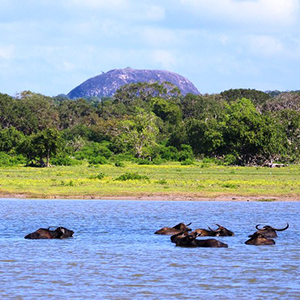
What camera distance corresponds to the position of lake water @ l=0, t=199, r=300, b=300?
11391mm

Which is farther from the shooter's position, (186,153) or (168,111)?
(168,111)

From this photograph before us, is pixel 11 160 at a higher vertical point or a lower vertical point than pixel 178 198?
higher

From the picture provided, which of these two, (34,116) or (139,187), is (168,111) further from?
(139,187)

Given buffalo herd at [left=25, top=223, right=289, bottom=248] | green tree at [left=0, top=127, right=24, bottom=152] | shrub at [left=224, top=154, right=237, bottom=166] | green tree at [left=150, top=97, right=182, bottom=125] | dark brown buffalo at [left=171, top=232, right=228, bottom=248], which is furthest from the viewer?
green tree at [left=150, top=97, right=182, bottom=125]

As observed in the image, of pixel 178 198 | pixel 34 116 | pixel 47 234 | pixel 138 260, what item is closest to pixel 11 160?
pixel 178 198

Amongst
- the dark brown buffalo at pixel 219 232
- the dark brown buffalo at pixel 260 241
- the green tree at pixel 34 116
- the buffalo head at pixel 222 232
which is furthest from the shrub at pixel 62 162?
the dark brown buffalo at pixel 260 241

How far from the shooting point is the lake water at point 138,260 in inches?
448

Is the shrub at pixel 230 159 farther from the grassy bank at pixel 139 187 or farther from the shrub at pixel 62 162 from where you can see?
the grassy bank at pixel 139 187

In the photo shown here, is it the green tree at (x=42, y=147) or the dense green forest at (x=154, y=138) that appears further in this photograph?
the dense green forest at (x=154, y=138)

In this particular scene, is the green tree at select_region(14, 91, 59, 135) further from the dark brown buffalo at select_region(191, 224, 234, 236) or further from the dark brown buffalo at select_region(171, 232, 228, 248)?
the dark brown buffalo at select_region(171, 232, 228, 248)

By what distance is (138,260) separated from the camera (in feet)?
47.5

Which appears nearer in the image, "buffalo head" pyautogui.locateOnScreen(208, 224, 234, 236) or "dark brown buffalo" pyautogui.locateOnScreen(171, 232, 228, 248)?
"dark brown buffalo" pyautogui.locateOnScreen(171, 232, 228, 248)

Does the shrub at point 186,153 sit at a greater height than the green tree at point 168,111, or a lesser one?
lesser

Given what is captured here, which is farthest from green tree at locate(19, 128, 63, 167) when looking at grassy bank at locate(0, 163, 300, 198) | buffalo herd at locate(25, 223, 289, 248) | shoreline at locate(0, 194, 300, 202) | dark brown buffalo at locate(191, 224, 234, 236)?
dark brown buffalo at locate(191, 224, 234, 236)
